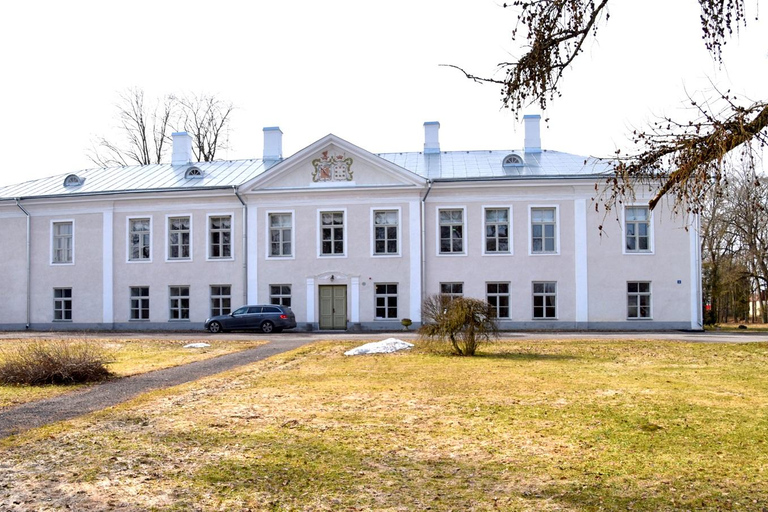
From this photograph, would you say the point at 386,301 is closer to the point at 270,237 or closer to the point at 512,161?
the point at 270,237

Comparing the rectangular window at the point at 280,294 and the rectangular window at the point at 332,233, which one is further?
the rectangular window at the point at 280,294

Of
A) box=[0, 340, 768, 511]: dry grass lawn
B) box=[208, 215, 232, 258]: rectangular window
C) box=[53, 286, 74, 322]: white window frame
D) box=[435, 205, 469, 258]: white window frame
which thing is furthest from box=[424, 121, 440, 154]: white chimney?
box=[0, 340, 768, 511]: dry grass lawn

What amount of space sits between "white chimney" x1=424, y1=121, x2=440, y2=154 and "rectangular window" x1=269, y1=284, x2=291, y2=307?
9.99m

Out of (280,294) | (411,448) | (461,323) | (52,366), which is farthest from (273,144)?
(411,448)

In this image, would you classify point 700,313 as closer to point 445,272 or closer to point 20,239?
point 445,272

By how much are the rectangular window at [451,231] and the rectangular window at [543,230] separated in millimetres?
3009

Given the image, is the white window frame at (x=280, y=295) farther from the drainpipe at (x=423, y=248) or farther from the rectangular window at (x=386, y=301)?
the drainpipe at (x=423, y=248)

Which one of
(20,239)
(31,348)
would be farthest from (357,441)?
(20,239)

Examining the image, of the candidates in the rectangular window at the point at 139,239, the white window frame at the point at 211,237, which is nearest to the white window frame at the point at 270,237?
the white window frame at the point at 211,237

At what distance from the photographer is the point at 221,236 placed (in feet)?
110

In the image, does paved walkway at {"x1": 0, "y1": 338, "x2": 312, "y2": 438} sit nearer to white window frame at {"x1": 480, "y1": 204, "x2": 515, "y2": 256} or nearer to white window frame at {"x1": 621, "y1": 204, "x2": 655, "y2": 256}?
white window frame at {"x1": 480, "y1": 204, "x2": 515, "y2": 256}

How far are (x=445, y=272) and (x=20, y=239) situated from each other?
2002 cm

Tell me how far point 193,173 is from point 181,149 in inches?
158

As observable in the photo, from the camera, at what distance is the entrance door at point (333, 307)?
1277 inches
